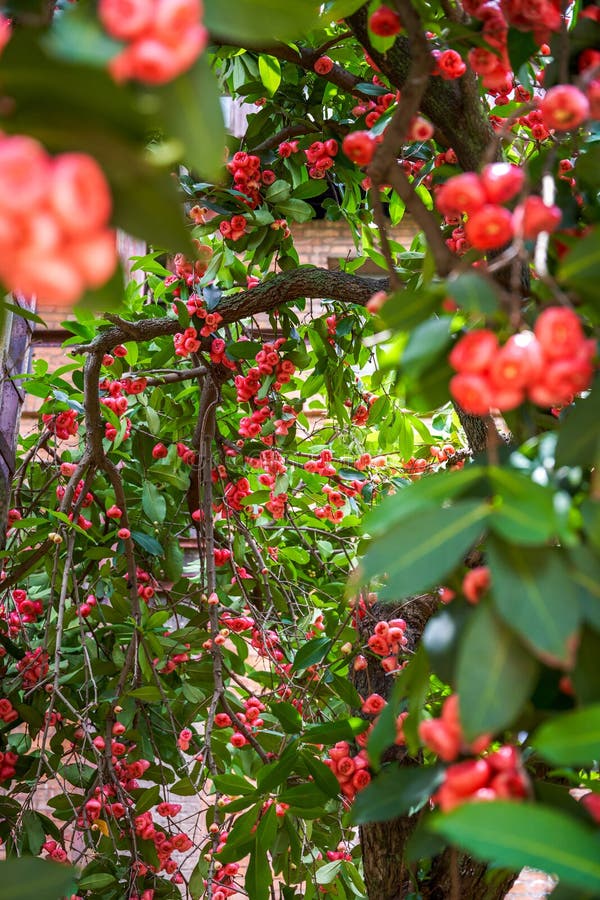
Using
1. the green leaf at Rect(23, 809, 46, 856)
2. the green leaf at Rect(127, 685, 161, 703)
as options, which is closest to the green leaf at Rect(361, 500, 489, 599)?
the green leaf at Rect(127, 685, 161, 703)

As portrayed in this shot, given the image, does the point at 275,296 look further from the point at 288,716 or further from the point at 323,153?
the point at 288,716

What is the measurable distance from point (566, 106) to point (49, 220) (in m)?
0.42

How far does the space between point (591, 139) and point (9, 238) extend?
1168 millimetres

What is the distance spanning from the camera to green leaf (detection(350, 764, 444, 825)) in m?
0.70

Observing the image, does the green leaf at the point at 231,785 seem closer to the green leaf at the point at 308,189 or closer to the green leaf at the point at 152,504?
the green leaf at the point at 152,504

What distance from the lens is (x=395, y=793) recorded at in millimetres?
717

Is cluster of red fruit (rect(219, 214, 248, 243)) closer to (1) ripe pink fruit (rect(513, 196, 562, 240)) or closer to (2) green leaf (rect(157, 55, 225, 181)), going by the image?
(1) ripe pink fruit (rect(513, 196, 562, 240))

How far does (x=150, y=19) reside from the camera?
0.44 m

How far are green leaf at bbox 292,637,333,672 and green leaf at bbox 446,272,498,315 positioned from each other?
138 centimetres

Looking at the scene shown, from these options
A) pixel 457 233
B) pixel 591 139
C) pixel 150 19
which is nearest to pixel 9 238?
pixel 150 19

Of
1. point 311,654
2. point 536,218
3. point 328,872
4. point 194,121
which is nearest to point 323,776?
point 311,654

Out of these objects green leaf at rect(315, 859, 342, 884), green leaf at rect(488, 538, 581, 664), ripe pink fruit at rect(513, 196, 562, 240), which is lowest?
green leaf at rect(315, 859, 342, 884)

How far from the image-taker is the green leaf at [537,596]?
0.50 m

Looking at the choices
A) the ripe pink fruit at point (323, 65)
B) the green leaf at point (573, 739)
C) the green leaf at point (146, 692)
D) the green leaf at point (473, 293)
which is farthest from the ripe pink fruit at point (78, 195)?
the green leaf at point (146, 692)
